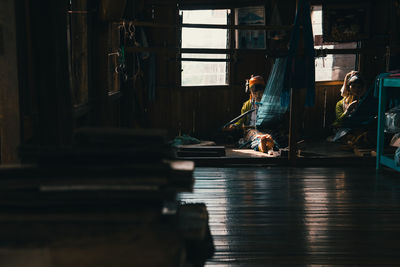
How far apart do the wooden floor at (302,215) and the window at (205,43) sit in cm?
318

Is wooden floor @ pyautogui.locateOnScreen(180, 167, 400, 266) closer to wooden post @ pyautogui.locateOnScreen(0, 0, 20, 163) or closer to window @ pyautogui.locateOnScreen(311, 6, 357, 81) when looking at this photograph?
wooden post @ pyautogui.locateOnScreen(0, 0, 20, 163)

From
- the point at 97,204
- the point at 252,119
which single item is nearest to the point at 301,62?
the point at 252,119

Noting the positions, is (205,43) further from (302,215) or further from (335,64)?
(302,215)

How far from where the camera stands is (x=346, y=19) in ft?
31.0

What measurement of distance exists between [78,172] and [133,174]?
0.54ft

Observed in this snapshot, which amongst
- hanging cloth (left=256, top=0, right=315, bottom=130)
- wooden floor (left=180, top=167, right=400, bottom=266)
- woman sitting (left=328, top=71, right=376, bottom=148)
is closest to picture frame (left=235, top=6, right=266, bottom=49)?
woman sitting (left=328, top=71, right=376, bottom=148)

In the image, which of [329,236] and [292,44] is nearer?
[329,236]

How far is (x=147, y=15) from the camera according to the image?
9414 mm

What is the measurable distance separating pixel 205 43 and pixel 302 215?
5690 millimetres

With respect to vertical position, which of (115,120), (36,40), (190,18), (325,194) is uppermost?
(190,18)

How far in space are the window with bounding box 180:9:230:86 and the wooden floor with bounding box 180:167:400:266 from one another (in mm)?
3185

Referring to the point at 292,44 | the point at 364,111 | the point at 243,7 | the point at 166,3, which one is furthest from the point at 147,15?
the point at 364,111

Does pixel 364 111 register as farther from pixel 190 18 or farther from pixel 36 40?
pixel 36 40

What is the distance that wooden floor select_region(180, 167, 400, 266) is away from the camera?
3.70m
